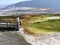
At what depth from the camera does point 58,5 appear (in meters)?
33.0

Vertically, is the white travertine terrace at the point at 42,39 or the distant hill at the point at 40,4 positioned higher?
the distant hill at the point at 40,4

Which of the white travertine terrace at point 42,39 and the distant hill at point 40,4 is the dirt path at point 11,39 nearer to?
the white travertine terrace at point 42,39

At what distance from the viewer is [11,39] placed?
12.8 metres

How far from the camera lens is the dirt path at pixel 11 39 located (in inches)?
466

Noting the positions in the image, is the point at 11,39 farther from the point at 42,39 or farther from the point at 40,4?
the point at 40,4

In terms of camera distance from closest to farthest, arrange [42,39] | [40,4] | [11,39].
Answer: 1. [11,39]
2. [42,39]
3. [40,4]

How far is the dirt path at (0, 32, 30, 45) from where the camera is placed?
11828 millimetres

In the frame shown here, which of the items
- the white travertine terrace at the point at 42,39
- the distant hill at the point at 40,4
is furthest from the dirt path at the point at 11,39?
the distant hill at the point at 40,4

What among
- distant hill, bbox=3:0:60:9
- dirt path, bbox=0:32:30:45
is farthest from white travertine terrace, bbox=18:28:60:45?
distant hill, bbox=3:0:60:9

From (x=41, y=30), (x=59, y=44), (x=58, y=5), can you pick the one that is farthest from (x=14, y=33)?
(x=58, y=5)

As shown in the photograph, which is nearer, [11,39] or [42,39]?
[11,39]

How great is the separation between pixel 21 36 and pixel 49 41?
6.16 feet

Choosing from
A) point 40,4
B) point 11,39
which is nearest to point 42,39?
point 11,39

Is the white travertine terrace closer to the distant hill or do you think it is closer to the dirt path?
the dirt path
